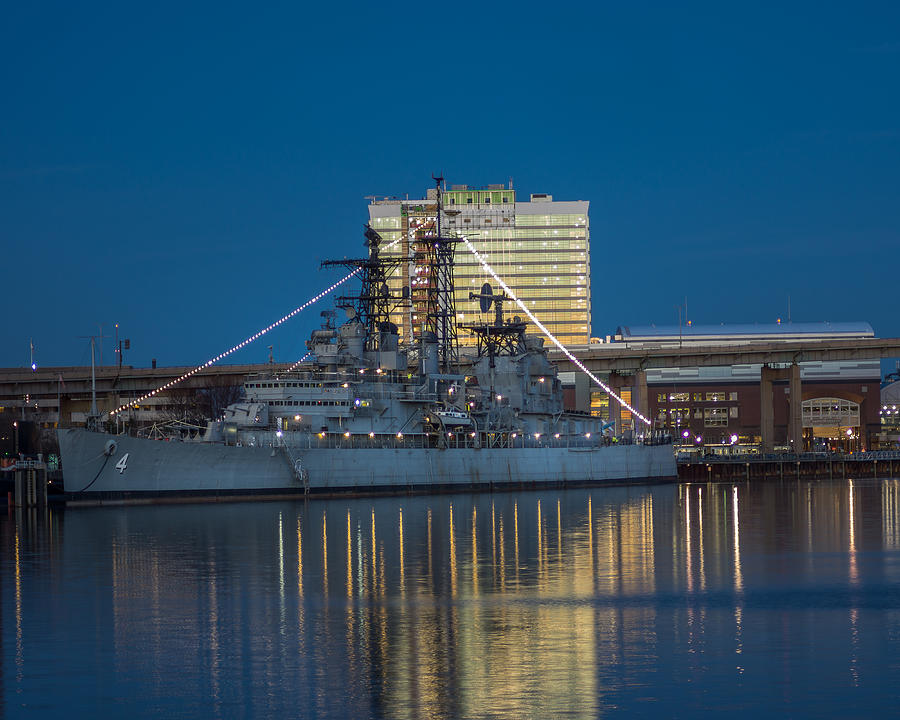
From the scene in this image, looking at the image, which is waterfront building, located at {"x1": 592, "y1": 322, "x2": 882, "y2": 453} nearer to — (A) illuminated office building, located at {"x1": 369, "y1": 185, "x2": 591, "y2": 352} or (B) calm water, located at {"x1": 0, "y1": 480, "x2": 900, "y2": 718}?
(A) illuminated office building, located at {"x1": 369, "y1": 185, "x2": 591, "y2": 352}

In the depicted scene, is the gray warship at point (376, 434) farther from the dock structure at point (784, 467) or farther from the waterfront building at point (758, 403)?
the waterfront building at point (758, 403)

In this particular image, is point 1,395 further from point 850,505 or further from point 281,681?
point 281,681

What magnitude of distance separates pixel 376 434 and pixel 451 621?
4650 cm

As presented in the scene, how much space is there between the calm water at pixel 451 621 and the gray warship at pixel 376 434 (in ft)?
48.8

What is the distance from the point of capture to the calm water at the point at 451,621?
60.4ft

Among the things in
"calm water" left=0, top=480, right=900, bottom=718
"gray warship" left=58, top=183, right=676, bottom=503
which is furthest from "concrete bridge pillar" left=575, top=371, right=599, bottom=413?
"calm water" left=0, top=480, right=900, bottom=718

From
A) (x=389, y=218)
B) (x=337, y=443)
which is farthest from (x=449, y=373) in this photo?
(x=389, y=218)

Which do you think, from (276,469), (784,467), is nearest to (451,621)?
(276,469)

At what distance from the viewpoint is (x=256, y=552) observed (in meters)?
38.4

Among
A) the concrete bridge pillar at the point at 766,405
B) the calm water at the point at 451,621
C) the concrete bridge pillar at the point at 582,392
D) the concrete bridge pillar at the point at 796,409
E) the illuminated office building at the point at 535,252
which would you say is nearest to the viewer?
the calm water at the point at 451,621

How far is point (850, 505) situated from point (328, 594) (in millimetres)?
40476

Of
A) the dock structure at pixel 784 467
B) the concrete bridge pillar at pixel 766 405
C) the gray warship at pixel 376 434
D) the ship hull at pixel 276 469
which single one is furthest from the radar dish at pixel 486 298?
the concrete bridge pillar at pixel 766 405

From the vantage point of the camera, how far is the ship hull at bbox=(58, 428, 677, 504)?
204 ft

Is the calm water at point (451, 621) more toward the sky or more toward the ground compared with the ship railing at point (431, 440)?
more toward the ground
